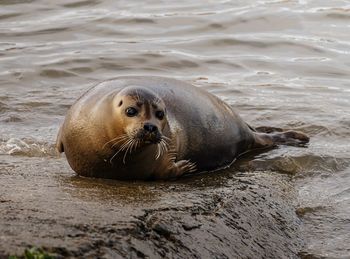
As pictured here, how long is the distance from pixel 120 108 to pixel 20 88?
13.9 feet

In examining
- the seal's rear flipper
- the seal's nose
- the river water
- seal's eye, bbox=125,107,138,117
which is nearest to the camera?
the river water

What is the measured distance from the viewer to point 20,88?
8.73m

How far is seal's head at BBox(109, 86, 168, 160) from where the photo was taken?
Result: 452cm

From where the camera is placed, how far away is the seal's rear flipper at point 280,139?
6465 millimetres

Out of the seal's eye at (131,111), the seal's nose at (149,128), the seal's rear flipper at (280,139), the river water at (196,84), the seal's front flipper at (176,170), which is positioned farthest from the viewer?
the seal's rear flipper at (280,139)

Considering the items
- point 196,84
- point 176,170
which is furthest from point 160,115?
point 196,84

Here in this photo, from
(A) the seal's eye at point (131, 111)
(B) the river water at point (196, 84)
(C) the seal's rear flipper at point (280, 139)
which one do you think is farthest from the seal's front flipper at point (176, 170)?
(C) the seal's rear flipper at point (280, 139)

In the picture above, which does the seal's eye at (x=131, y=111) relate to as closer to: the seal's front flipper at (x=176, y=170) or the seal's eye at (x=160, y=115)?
the seal's eye at (x=160, y=115)

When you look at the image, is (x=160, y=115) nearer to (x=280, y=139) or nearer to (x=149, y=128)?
(x=149, y=128)

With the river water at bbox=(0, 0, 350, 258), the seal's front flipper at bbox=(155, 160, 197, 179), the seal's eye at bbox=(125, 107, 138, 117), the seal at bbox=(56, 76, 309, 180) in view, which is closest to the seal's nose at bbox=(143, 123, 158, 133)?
the seal at bbox=(56, 76, 309, 180)

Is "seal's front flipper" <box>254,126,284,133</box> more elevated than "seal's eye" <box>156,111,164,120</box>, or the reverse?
"seal's eye" <box>156,111,164,120</box>

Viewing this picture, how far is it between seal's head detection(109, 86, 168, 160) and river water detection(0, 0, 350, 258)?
0.84ft

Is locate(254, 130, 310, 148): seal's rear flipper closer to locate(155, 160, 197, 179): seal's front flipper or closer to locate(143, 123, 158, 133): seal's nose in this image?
locate(155, 160, 197, 179): seal's front flipper

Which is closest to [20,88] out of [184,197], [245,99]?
[245,99]
